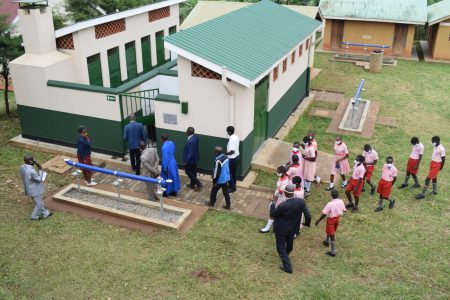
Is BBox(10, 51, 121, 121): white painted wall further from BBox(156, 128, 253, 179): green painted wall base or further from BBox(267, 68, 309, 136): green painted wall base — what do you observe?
BBox(267, 68, 309, 136): green painted wall base

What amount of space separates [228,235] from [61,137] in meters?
6.77

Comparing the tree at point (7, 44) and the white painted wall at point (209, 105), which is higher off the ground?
the tree at point (7, 44)

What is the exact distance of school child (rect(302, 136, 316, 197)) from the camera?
36.6ft

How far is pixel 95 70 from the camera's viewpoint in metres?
15.3

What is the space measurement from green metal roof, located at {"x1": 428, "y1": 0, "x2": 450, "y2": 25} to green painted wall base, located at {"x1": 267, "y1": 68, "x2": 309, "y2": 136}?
10.9 meters

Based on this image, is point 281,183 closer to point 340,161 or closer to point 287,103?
point 340,161

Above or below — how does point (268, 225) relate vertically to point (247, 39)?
below

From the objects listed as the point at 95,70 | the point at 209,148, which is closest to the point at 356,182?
the point at 209,148

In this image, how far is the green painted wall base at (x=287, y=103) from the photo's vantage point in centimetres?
1438

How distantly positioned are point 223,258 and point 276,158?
15.3 ft

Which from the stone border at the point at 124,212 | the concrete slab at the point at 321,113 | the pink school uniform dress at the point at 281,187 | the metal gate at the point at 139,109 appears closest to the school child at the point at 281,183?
the pink school uniform dress at the point at 281,187

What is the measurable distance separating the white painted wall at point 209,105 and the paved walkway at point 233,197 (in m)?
1.42

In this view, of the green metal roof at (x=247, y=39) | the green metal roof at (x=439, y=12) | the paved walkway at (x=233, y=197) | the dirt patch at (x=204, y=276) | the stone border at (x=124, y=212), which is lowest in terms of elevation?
the paved walkway at (x=233, y=197)

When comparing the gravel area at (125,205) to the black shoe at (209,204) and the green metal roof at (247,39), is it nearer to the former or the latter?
the black shoe at (209,204)
